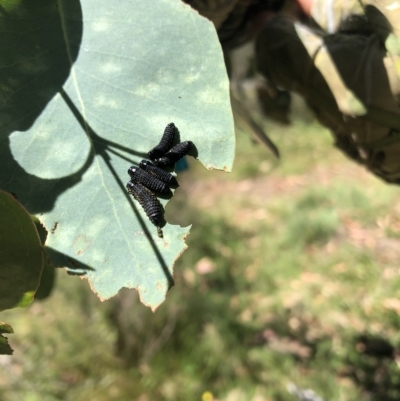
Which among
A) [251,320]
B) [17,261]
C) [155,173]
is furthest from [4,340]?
[251,320]

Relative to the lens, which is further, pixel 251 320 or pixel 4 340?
pixel 251 320

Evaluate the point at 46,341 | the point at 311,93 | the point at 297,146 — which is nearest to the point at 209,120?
the point at 311,93

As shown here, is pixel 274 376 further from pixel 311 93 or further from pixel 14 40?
pixel 14 40

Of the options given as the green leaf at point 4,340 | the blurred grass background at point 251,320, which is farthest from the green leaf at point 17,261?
the blurred grass background at point 251,320

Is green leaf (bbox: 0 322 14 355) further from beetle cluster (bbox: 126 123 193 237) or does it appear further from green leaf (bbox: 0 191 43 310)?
beetle cluster (bbox: 126 123 193 237)

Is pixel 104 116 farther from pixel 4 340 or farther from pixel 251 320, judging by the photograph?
pixel 251 320

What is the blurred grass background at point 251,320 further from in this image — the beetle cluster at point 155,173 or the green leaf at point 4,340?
the green leaf at point 4,340
